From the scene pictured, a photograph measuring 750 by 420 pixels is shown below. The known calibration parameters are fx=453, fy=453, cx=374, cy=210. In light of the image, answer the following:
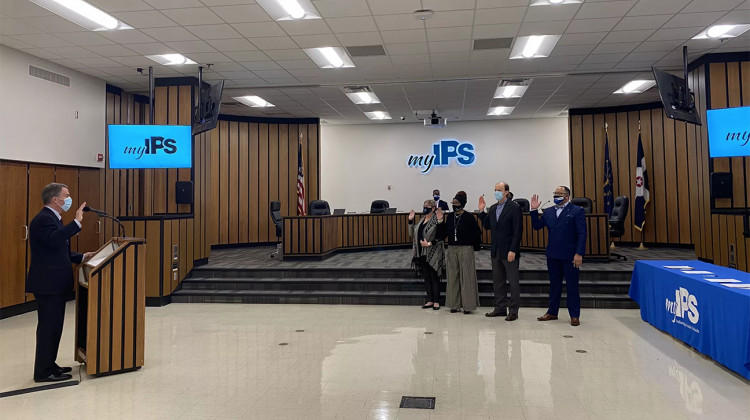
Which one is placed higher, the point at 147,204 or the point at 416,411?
the point at 147,204

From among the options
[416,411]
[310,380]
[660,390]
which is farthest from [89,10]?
[660,390]

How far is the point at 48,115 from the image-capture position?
270 inches

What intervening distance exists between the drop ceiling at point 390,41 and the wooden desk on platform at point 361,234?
8.75ft

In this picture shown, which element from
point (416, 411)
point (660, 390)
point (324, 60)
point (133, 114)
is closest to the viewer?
point (416, 411)

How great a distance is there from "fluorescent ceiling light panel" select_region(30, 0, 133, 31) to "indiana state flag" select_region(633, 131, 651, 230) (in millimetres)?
10082

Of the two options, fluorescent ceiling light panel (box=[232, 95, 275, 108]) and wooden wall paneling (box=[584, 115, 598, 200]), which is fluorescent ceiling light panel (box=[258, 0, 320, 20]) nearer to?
fluorescent ceiling light panel (box=[232, 95, 275, 108])

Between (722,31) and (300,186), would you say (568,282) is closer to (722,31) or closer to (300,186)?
(722,31)

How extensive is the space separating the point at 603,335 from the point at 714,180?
3804 mm

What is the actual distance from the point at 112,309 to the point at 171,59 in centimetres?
484

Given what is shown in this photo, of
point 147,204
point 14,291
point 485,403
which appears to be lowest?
point 485,403

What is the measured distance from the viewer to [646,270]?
524 centimetres

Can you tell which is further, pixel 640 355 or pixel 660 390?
pixel 640 355

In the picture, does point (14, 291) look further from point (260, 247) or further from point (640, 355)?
point (640, 355)

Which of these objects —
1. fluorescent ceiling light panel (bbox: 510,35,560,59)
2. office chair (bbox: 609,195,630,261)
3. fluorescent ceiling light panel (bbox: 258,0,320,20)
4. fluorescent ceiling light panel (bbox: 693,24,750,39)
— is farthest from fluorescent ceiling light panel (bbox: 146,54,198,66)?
office chair (bbox: 609,195,630,261)
